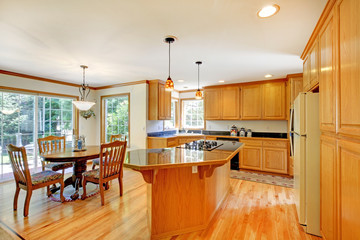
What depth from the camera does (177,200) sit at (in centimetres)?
192

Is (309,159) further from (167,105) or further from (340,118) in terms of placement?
(167,105)

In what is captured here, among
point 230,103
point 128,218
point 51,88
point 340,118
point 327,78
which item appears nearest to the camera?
point 340,118

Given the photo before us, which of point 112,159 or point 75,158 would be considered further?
point 112,159

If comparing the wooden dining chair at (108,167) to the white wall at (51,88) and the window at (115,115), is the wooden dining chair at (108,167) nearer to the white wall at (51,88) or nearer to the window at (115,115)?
the window at (115,115)

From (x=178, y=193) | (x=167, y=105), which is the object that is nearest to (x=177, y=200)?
(x=178, y=193)

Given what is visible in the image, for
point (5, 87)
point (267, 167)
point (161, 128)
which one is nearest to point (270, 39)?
point (267, 167)

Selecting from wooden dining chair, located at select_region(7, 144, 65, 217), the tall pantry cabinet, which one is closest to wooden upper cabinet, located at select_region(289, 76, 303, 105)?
the tall pantry cabinet

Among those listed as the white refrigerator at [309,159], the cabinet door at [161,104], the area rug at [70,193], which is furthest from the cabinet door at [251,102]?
the area rug at [70,193]

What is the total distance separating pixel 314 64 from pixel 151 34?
207 centimetres

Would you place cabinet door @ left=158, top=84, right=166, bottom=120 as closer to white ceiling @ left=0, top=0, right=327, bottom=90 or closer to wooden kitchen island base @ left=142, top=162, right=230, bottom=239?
white ceiling @ left=0, top=0, right=327, bottom=90

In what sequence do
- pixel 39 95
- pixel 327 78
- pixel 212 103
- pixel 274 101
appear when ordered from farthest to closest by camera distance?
pixel 212 103 < pixel 274 101 < pixel 39 95 < pixel 327 78

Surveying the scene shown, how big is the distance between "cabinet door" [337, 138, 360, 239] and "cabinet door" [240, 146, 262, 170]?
9.80 feet

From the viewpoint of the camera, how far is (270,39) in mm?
2264

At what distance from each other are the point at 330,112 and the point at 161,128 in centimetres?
424
